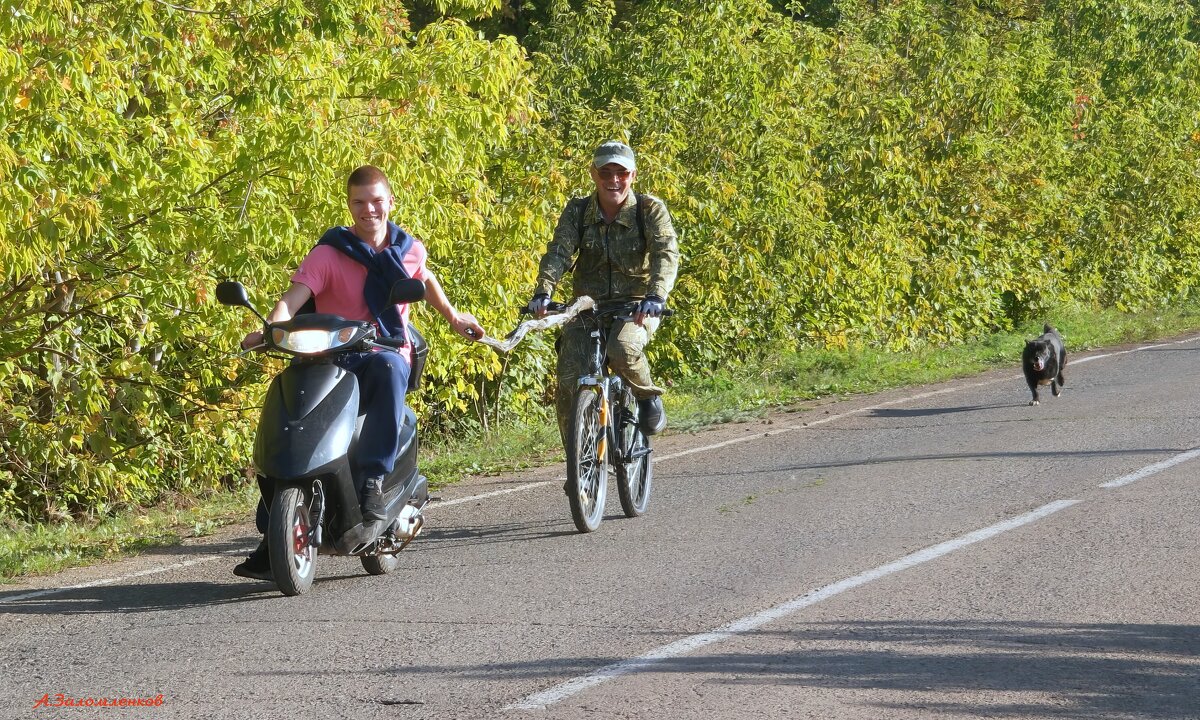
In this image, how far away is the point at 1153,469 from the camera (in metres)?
9.02

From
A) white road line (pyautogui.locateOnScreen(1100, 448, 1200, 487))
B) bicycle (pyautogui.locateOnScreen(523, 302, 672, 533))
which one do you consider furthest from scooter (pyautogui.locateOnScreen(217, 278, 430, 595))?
white road line (pyautogui.locateOnScreen(1100, 448, 1200, 487))

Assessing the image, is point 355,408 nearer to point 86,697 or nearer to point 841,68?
point 86,697

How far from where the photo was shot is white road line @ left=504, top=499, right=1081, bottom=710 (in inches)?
183

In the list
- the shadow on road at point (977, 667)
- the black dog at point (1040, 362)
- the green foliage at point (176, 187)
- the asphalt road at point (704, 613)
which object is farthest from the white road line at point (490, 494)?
the black dog at point (1040, 362)

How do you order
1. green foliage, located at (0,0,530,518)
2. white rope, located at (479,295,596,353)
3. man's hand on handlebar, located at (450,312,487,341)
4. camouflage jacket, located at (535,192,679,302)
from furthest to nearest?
green foliage, located at (0,0,530,518)
camouflage jacket, located at (535,192,679,302)
white rope, located at (479,295,596,353)
man's hand on handlebar, located at (450,312,487,341)

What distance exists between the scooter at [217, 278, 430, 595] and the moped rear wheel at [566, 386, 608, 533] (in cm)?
125

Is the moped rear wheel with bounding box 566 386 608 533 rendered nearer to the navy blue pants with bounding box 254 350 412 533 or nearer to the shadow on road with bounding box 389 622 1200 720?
the navy blue pants with bounding box 254 350 412 533

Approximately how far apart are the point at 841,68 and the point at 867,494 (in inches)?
514

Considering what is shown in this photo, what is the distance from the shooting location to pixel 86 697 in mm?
4754

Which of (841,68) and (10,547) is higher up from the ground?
(841,68)

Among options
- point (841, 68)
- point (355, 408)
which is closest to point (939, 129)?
point (841, 68)

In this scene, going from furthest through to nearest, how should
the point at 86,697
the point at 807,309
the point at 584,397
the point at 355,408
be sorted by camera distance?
the point at 807,309, the point at 584,397, the point at 355,408, the point at 86,697

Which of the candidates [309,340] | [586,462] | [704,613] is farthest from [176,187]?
[704,613]

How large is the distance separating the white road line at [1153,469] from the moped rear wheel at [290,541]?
4879 millimetres
